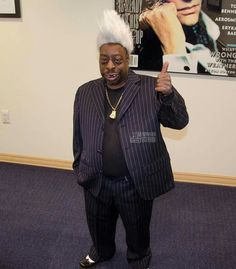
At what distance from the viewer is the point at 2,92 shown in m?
3.24

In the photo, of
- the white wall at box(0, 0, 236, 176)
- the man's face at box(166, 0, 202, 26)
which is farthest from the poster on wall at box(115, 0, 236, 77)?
the white wall at box(0, 0, 236, 176)

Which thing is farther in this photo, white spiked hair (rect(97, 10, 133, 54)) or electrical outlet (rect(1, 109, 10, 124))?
electrical outlet (rect(1, 109, 10, 124))

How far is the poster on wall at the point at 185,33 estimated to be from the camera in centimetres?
259

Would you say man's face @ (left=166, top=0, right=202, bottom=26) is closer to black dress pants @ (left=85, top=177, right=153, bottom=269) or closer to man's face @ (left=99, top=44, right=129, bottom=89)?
man's face @ (left=99, top=44, right=129, bottom=89)

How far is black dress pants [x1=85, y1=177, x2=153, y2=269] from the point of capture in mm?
1729

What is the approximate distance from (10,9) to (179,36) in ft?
4.71

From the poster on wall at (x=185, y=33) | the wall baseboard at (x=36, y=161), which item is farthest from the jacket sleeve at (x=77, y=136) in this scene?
the wall baseboard at (x=36, y=161)

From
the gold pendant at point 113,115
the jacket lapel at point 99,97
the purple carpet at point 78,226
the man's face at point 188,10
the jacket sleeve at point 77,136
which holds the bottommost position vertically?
the purple carpet at point 78,226

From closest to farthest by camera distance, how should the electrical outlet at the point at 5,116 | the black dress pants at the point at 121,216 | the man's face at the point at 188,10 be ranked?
the black dress pants at the point at 121,216 < the man's face at the point at 188,10 < the electrical outlet at the point at 5,116

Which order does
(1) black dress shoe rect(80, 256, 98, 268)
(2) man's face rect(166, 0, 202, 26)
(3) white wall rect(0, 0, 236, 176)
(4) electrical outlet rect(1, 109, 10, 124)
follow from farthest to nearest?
(4) electrical outlet rect(1, 109, 10, 124) < (3) white wall rect(0, 0, 236, 176) < (2) man's face rect(166, 0, 202, 26) < (1) black dress shoe rect(80, 256, 98, 268)

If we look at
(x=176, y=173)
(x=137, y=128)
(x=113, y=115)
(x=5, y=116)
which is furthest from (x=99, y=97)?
(x=5, y=116)

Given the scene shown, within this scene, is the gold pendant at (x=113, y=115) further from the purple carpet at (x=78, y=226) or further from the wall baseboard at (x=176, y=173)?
the wall baseboard at (x=176, y=173)

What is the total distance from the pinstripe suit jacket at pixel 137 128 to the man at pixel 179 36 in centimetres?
115

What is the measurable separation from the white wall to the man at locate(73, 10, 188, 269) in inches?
50.1
